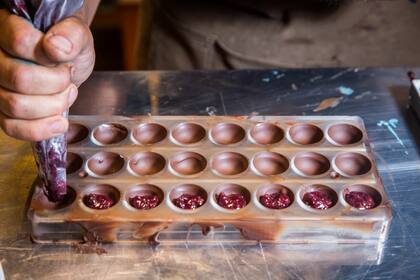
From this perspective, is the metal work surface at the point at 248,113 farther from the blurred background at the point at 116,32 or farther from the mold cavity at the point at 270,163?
the blurred background at the point at 116,32

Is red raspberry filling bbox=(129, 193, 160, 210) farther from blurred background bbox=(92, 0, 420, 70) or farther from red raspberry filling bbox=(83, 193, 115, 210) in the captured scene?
blurred background bbox=(92, 0, 420, 70)

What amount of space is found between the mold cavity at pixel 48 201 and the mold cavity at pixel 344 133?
2.23 ft

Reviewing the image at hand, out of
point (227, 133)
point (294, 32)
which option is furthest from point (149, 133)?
point (294, 32)

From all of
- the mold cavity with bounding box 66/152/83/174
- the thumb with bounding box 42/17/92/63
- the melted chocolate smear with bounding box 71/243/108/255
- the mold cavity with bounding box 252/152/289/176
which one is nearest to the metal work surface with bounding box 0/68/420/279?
the melted chocolate smear with bounding box 71/243/108/255

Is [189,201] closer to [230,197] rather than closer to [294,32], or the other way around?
[230,197]

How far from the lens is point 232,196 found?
151cm

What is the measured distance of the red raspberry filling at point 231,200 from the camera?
1.48m

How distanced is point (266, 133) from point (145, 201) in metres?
0.41

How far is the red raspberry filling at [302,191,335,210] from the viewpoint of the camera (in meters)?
1.50

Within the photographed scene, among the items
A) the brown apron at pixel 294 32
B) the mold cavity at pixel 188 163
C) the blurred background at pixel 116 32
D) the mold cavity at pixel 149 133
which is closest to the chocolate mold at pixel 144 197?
the mold cavity at pixel 188 163

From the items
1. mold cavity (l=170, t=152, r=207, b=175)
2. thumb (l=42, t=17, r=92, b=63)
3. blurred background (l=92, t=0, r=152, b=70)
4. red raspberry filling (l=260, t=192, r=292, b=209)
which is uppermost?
thumb (l=42, t=17, r=92, b=63)

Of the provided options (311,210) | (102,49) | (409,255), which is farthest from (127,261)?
(102,49)

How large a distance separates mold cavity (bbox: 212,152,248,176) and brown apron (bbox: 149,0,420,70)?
682mm

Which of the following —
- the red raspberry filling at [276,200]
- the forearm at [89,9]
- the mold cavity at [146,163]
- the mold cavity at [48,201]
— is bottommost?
the mold cavity at [48,201]
